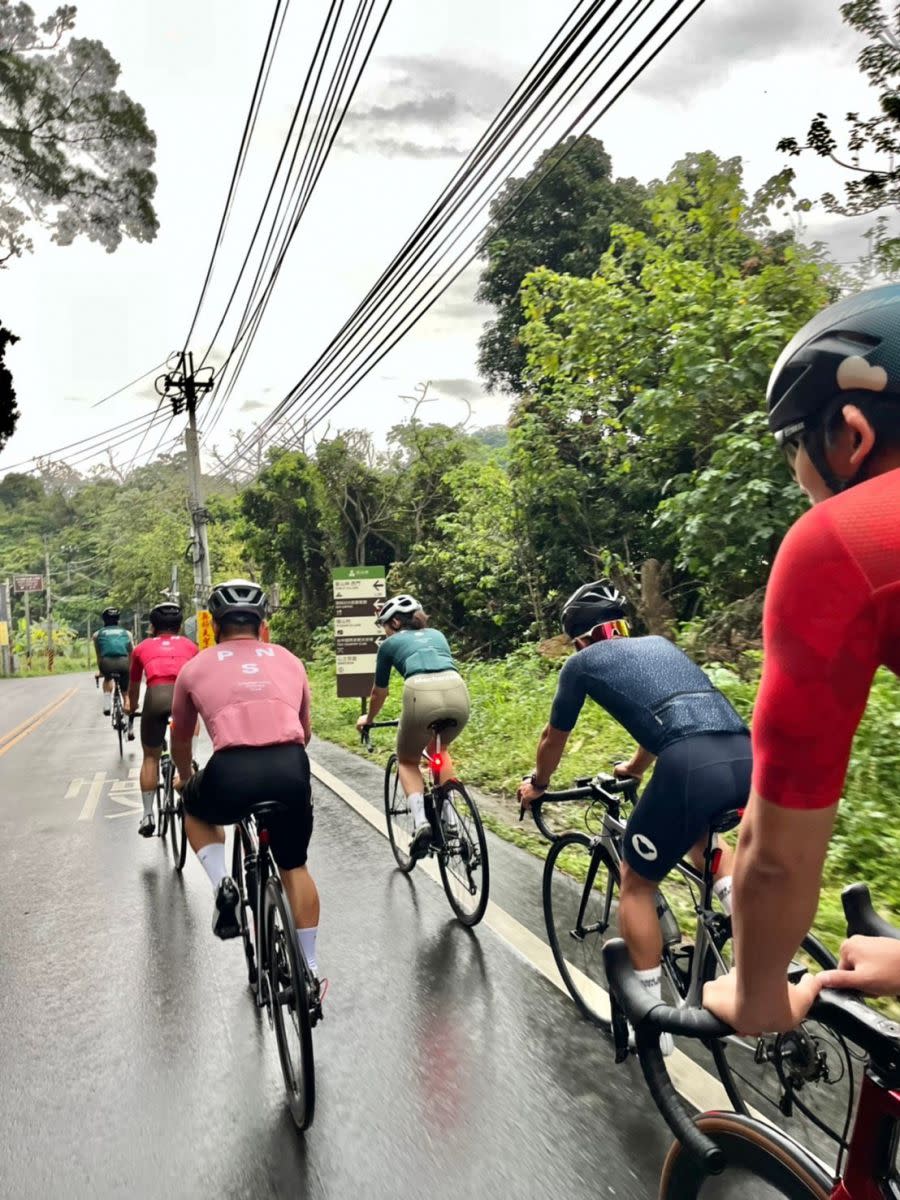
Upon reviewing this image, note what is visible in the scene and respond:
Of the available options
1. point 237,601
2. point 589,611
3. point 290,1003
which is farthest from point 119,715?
point 589,611

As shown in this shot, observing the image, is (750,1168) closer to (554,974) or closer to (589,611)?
(589,611)

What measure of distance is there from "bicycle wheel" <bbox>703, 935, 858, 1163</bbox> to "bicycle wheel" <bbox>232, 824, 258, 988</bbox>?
6.36 ft

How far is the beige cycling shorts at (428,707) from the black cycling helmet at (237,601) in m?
1.70

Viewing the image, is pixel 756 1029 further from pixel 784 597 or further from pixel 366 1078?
pixel 366 1078

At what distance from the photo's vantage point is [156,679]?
730 cm

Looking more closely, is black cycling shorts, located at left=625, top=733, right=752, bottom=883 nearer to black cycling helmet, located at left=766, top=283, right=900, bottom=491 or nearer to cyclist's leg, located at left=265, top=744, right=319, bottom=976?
cyclist's leg, located at left=265, top=744, right=319, bottom=976

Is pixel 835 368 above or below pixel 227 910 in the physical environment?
above

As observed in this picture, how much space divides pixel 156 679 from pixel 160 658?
171 millimetres

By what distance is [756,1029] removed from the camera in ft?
4.16

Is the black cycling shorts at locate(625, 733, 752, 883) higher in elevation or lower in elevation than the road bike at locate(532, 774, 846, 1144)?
higher

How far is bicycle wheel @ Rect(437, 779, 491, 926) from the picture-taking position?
16.3 feet

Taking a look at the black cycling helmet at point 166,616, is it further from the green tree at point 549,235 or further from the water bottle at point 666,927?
the green tree at point 549,235

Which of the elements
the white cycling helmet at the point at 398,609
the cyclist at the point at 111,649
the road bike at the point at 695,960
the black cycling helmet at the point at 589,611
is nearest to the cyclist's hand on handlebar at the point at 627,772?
the road bike at the point at 695,960

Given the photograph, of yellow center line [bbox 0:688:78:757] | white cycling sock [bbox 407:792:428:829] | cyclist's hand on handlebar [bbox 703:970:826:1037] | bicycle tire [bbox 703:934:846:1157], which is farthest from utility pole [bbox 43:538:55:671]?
cyclist's hand on handlebar [bbox 703:970:826:1037]
